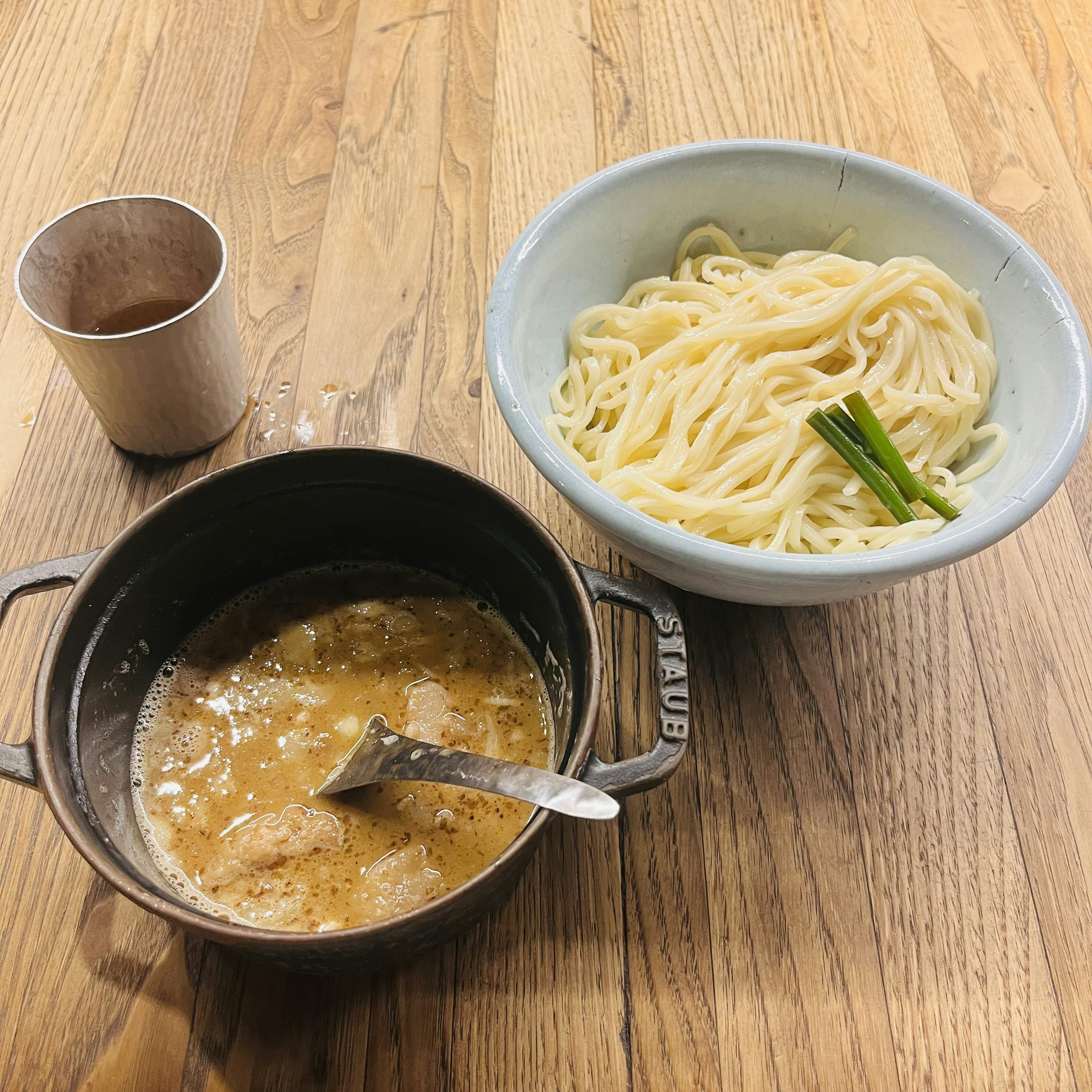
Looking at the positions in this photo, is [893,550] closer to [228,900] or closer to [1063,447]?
[1063,447]

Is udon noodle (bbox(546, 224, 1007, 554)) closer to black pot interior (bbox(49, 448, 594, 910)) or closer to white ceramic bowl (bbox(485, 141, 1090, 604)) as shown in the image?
white ceramic bowl (bbox(485, 141, 1090, 604))

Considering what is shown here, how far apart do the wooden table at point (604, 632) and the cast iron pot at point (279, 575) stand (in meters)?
0.15

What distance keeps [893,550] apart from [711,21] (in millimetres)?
1486

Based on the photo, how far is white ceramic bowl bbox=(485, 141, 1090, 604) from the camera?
952mm

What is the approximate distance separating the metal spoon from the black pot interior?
2.0 inches

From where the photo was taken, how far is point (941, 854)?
1057mm

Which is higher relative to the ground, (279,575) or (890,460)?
(890,460)

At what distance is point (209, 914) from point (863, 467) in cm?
86

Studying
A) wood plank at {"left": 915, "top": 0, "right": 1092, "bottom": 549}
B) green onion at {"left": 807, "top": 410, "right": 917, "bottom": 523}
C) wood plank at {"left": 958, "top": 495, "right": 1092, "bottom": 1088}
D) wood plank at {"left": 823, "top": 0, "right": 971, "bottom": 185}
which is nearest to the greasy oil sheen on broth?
green onion at {"left": 807, "top": 410, "right": 917, "bottom": 523}

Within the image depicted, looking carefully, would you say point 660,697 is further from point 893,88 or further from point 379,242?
point 893,88

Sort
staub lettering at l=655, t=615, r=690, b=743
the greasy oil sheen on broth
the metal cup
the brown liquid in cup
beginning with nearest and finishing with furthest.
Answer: staub lettering at l=655, t=615, r=690, b=743
the greasy oil sheen on broth
the metal cup
the brown liquid in cup

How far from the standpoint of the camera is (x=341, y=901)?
0.91 meters

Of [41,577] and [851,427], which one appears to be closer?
[41,577]

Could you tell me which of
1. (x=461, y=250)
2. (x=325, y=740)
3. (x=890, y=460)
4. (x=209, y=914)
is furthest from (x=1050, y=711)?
(x=461, y=250)
